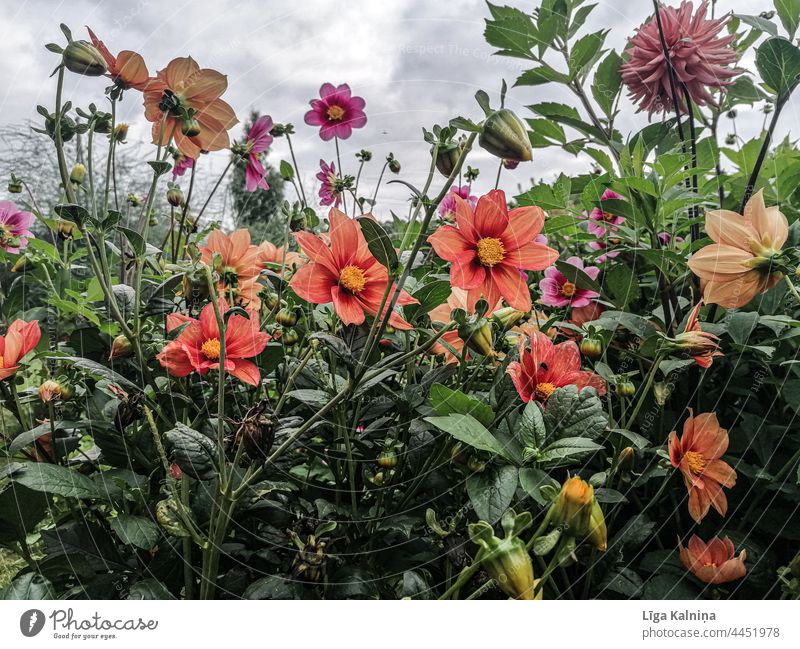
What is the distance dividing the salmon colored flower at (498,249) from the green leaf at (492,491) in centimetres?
10

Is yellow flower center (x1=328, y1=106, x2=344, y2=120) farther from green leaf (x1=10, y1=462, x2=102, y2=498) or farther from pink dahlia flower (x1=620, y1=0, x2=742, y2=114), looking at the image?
green leaf (x1=10, y1=462, x2=102, y2=498)

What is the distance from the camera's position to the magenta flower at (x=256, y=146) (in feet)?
1.72

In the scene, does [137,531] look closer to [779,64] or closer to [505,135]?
[505,135]

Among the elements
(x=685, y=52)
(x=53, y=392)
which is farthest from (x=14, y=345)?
(x=685, y=52)

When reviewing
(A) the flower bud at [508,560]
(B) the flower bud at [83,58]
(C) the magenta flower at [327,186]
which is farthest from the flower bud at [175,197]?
(A) the flower bud at [508,560]

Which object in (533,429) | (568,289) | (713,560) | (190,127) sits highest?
(190,127)

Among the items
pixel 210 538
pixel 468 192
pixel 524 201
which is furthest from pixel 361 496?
pixel 468 192

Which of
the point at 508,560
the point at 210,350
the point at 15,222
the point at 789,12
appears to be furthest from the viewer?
the point at 15,222

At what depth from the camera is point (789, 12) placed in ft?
1.62

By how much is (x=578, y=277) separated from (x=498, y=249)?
0.59 ft

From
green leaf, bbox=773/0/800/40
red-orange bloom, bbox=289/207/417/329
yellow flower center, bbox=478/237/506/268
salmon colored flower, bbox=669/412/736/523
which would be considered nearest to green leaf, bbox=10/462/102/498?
red-orange bloom, bbox=289/207/417/329

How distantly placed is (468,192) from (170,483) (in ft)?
1.54

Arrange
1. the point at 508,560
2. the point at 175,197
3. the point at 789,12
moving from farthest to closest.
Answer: the point at 175,197 < the point at 789,12 < the point at 508,560
